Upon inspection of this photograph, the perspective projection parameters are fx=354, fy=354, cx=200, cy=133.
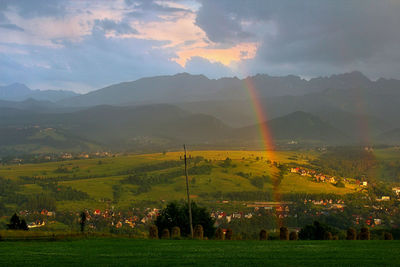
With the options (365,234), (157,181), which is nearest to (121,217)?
(157,181)

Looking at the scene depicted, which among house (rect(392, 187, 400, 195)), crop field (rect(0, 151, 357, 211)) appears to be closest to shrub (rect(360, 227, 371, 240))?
crop field (rect(0, 151, 357, 211))

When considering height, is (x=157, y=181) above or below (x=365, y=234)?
above

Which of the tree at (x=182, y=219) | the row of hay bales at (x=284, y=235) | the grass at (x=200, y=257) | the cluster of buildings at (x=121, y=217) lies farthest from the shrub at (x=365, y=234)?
the cluster of buildings at (x=121, y=217)

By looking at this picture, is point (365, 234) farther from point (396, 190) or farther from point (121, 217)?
point (396, 190)

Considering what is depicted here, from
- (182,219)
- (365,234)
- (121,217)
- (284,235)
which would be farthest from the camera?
(121,217)

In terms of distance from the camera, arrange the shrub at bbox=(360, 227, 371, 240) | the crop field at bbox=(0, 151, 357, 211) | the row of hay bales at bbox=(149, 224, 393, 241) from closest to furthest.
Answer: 1. the shrub at bbox=(360, 227, 371, 240)
2. the row of hay bales at bbox=(149, 224, 393, 241)
3. the crop field at bbox=(0, 151, 357, 211)

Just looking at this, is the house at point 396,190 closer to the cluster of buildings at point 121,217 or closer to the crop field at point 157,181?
the crop field at point 157,181

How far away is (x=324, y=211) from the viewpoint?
97.9m

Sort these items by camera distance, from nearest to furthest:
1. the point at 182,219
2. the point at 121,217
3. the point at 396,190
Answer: the point at 182,219 < the point at 121,217 < the point at 396,190

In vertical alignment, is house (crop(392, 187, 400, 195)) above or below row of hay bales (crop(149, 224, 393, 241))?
below

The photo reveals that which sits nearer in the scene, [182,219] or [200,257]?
[200,257]

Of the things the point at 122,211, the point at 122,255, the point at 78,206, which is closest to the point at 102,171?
the point at 78,206

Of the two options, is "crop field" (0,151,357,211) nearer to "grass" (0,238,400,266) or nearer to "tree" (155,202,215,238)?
"tree" (155,202,215,238)

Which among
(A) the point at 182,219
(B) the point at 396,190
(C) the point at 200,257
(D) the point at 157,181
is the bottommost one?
(B) the point at 396,190
